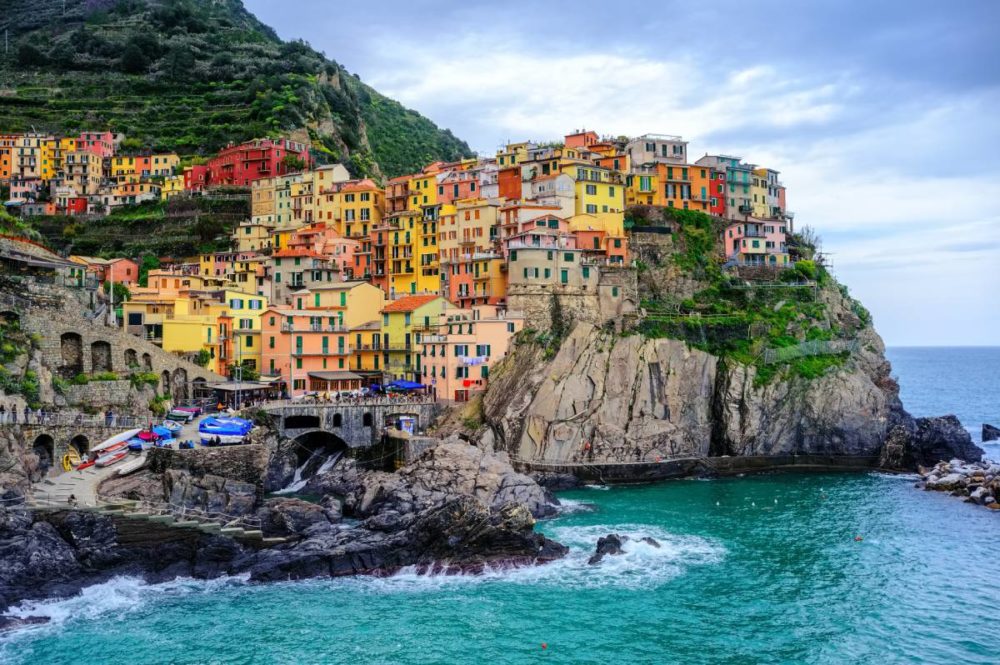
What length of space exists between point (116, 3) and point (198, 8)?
14.3m

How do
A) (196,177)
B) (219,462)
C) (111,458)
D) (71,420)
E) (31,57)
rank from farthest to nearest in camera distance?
(31,57), (196,177), (219,462), (71,420), (111,458)

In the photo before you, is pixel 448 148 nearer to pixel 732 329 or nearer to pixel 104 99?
pixel 104 99

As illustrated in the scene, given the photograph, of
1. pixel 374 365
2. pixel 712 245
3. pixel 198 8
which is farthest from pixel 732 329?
pixel 198 8

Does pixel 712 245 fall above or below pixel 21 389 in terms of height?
above

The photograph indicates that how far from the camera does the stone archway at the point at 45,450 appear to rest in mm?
47744

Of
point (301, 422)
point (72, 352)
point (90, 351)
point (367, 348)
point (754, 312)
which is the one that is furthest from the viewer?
point (754, 312)

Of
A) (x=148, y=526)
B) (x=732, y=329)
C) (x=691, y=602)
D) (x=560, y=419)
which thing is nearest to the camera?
(x=691, y=602)

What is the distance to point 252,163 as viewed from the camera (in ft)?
349

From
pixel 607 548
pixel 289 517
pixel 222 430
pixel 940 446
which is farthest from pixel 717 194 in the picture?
pixel 289 517

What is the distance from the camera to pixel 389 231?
273 ft

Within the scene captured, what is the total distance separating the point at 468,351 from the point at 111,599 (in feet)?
113

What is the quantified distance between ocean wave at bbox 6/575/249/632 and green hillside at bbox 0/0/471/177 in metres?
80.9

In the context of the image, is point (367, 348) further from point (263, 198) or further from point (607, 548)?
point (263, 198)

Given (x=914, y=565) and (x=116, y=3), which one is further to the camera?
(x=116, y=3)
